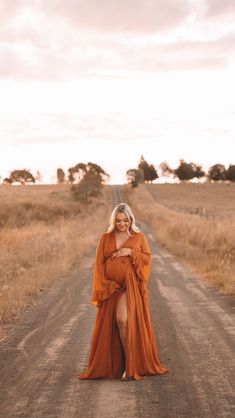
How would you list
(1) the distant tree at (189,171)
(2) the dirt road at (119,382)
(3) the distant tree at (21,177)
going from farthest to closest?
(1) the distant tree at (189,171) < (3) the distant tree at (21,177) < (2) the dirt road at (119,382)

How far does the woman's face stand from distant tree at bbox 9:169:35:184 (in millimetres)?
135812

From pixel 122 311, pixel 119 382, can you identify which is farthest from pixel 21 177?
pixel 119 382

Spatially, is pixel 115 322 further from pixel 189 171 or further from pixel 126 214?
pixel 189 171

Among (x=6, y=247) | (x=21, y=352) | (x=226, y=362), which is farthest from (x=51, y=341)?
(x=6, y=247)

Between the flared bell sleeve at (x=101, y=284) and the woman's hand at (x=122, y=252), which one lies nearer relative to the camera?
the flared bell sleeve at (x=101, y=284)

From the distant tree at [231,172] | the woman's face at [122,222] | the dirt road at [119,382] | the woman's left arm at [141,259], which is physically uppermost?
the distant tree at [231,172]

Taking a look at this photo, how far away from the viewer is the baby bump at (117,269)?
288 inches

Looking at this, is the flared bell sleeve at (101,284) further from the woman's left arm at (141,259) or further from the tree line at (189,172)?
the tree line at (189,172)

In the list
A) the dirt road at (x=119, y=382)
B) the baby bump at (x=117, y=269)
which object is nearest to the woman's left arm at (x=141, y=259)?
the baby bump at (x=117, y=269)

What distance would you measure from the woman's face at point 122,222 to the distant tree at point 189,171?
484ft

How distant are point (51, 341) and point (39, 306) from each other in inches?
136

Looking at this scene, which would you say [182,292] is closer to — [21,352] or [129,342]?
[21,352]

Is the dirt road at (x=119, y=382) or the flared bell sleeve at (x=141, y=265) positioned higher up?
the flared bell sleeve at (x=141, y=265)

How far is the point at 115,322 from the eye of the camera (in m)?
7.29
